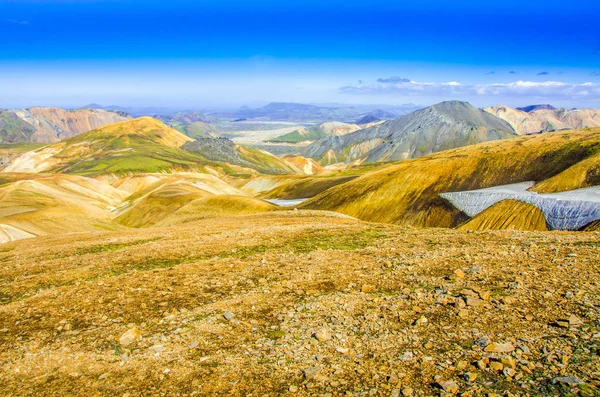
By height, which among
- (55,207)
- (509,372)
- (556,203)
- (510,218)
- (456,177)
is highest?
(509,372)

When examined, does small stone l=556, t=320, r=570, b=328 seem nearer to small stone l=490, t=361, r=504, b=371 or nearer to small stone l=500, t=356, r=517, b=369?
small stone l=500, t=356, r=517, b=369

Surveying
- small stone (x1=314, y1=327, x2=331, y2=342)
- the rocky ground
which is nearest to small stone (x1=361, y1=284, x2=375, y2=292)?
the rocky ground

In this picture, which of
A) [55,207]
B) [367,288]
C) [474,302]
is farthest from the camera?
[55,207]

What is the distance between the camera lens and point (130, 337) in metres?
11.5

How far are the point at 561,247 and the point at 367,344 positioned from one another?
12.0 meters

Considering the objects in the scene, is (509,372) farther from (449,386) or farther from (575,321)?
(575,321)

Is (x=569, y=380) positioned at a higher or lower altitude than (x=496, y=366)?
higher

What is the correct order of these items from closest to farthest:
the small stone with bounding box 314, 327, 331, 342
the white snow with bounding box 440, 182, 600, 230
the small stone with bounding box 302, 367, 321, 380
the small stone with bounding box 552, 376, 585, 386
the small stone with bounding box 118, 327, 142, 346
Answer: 1. the small stone with bounding box 552, 376, 585, 386
2. the small stone with bounding box 302, 367, 321, 380
3. the small stone with bounding box 314, 327, 331, 342
4. the small stone with bounding box 118, 327, 142, 346
5. the white snow with bounding box 440, 182, 600, 230

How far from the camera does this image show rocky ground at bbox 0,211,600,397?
29.9 feet

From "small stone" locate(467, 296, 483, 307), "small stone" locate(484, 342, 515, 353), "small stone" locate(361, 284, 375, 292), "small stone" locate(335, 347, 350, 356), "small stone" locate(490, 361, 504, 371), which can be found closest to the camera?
"small stone" locate(490, 361, 504, 371)

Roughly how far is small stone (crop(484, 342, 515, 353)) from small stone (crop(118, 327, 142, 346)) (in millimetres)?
9498

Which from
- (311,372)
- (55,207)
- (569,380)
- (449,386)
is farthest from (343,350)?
(55,207)

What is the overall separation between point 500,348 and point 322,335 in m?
4.50

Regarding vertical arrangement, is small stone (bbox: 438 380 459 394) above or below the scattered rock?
above
